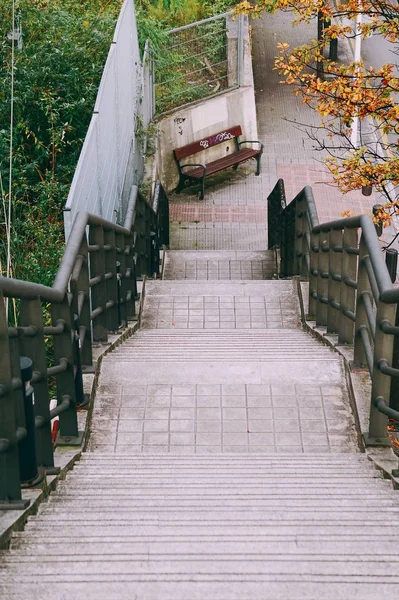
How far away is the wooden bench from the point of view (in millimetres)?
Result: 17703

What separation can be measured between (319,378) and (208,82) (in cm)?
1355

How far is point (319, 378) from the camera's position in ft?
21.7

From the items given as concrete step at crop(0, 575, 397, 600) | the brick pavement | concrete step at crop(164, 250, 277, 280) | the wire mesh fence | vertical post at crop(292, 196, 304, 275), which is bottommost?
concrete step at crop(0, 575, 397, 600)

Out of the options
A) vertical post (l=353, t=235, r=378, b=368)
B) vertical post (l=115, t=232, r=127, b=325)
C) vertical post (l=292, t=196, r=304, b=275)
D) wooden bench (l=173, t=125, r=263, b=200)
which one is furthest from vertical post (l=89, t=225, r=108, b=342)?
wooden bench (l=173, t=125, r=263, b=200)

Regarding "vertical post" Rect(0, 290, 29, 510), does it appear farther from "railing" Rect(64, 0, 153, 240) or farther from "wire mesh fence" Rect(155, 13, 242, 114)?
"wire mesh fence" Rect(155, 13, 242, 114)

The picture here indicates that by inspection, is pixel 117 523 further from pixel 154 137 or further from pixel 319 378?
pixel 154 137

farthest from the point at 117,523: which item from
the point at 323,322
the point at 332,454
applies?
the point at 323,322

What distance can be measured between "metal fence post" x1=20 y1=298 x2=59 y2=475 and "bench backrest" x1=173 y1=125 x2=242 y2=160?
1321cm

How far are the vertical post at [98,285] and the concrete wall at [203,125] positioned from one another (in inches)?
392

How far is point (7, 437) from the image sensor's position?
428 centimetres

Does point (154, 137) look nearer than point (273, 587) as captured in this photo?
No

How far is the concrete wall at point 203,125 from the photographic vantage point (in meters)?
17.7

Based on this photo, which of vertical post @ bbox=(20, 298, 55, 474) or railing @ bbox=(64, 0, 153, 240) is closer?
vertical post @ bbox=(20, 298, 55, 474)

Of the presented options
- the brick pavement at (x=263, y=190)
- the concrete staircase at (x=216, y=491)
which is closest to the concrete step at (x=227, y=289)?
the concrete staircase at (x=216, y=491)
